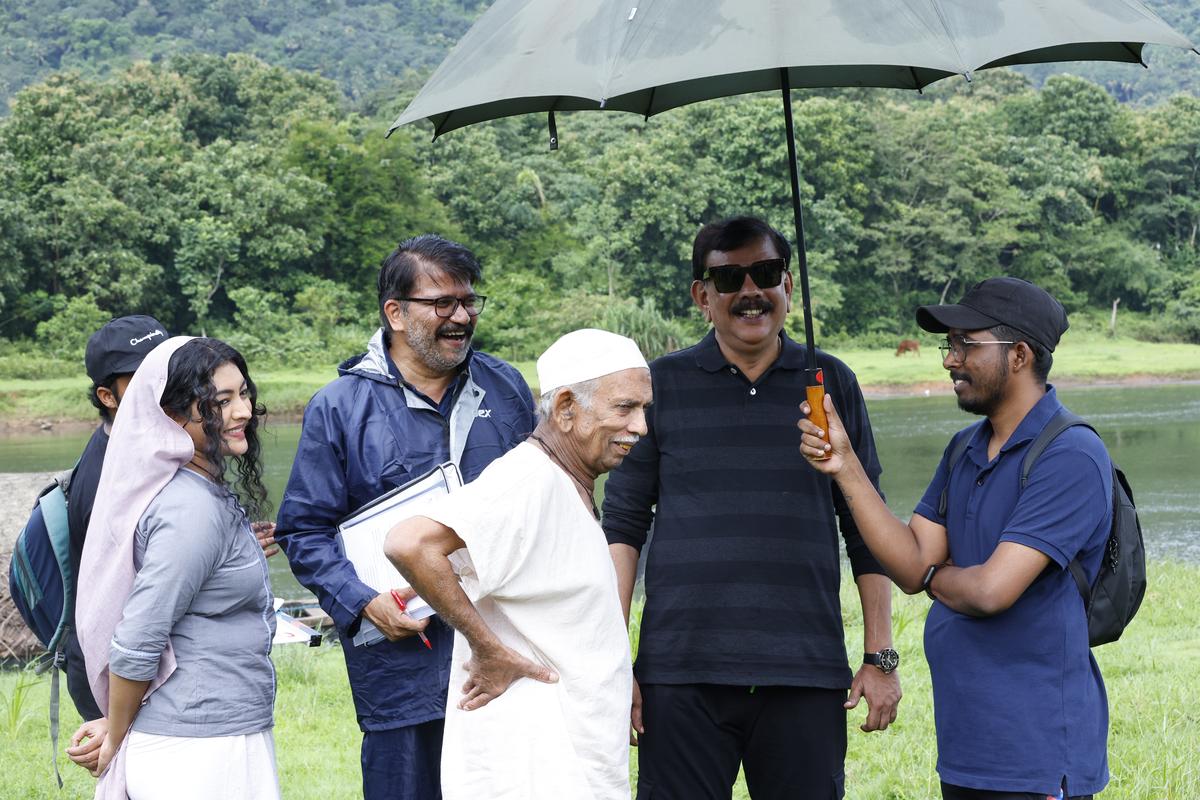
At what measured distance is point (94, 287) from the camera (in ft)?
101

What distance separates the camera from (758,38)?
222cm

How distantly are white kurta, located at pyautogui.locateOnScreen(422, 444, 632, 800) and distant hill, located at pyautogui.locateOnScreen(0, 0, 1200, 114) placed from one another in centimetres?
7040

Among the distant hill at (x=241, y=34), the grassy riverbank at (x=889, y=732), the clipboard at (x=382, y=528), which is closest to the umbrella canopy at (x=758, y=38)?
the clipboard at (x=382, y=528)

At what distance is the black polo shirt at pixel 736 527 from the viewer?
9.01 feet

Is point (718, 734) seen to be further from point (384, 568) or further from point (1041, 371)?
point (1041, 371)

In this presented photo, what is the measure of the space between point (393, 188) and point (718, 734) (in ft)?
109

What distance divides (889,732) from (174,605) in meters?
2.96

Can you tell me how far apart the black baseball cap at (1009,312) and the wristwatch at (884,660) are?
0.74m

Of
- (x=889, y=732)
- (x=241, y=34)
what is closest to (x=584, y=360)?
(x=889, y=732)

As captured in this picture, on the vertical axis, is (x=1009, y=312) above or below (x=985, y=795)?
above

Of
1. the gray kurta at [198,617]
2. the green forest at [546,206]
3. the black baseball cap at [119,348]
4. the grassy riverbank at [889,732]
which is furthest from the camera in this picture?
the green forest at [546,206]

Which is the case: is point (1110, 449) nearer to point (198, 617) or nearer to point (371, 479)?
point (371, 479)

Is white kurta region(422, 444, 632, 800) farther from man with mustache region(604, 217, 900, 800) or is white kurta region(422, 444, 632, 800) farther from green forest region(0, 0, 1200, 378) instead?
green forest region(0, 0, 1200, 378)

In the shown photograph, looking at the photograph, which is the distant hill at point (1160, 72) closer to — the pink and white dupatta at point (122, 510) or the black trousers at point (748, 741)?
the black trousers at point (748, 741)
